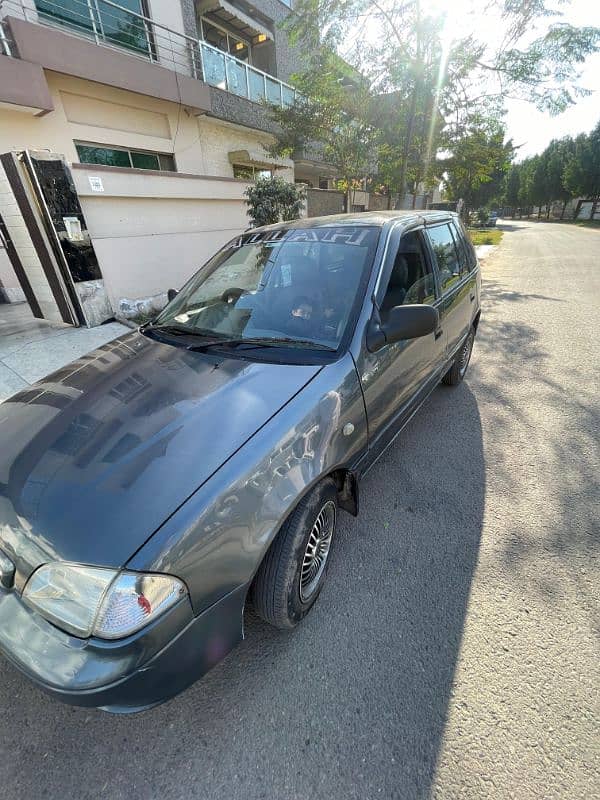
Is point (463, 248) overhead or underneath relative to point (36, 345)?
overhead

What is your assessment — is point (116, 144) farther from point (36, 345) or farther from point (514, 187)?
point (514, 187)

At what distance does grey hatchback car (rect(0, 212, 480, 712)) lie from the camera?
1.18 meters

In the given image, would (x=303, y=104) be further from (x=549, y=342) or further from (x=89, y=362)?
(x=89, y=362)

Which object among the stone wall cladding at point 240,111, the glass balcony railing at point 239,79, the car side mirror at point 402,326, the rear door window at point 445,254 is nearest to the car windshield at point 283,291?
the car side mirror at point 402,326

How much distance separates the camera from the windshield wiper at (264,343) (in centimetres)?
199

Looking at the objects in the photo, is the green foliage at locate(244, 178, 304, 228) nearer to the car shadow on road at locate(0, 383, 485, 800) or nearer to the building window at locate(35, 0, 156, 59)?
the building window at locate(35, 0, 156, 59)

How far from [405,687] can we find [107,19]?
41.9 ft

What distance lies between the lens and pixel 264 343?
2.07 m

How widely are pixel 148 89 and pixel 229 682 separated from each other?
36.3ft

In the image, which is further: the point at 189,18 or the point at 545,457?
the point at 189,18

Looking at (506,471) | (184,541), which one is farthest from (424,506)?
(184,541)

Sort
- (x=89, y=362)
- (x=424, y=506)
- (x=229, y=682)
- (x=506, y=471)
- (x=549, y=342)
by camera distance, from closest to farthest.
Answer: (x=229, y=682), (x=89, y=362), (x=424, y=506), (x=506, y=471), (x=549, y=342)

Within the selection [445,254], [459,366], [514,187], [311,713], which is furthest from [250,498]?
[514,187]

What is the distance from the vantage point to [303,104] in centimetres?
1059
